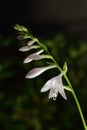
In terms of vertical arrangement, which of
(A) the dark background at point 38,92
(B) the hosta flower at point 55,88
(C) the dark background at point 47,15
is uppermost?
(B) the hosta flower at point 55,88

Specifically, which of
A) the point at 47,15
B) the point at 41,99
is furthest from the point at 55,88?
the point at 47,15

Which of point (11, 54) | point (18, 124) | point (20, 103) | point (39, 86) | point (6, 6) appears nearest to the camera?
point (18, 124)

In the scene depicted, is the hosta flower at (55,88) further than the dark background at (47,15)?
No

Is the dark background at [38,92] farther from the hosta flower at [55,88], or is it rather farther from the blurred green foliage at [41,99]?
the hosta flower at [55,88]

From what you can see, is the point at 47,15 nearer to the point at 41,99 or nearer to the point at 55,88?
the point at 41,99

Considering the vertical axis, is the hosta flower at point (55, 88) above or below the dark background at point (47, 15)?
above

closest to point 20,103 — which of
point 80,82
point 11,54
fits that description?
point 80,82

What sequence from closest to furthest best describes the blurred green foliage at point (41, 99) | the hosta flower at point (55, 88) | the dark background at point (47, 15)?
the hosta flower at point (55, 88) < the blurred green foliage at point (41, 99) < the dark background at point (47, 15)

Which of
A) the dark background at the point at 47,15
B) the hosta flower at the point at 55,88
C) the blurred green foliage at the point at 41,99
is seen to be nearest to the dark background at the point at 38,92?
the blurred green foliage at the point at 41,99

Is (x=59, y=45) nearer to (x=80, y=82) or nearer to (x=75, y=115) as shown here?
(x=80, y=82)

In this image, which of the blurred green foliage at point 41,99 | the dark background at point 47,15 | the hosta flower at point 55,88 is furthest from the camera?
the dark background at point 47,15
